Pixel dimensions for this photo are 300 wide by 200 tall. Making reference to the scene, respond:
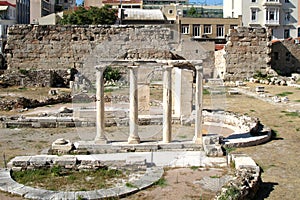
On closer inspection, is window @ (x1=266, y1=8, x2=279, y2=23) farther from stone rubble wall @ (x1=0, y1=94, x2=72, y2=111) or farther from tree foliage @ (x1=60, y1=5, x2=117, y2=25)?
stone rubble wall @ (x1=0, y1=94, x2=72, y2=111)

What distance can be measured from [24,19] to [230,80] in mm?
43485

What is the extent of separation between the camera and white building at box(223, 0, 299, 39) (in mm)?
56125

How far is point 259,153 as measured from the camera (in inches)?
444

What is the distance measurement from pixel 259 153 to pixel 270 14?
162ft

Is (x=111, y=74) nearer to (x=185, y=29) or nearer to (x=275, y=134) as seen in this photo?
(x=275, y=134)

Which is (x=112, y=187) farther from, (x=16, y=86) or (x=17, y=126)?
(x=16, y=86)

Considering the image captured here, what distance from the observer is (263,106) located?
19.6 metres

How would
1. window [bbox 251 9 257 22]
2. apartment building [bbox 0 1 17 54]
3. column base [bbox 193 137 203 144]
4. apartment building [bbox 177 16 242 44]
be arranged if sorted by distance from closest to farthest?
column base [bbox 193 137 203 144] → apartment building [bbox 177 16 242 44] → apartment building [bbox 0 1 17 54] → window [bbox 251 9 257 22]

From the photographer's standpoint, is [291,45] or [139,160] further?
[291,45]

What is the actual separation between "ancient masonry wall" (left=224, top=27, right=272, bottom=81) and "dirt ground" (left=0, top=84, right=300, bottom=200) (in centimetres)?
1199

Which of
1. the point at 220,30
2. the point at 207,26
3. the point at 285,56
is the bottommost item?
the point at 285,56

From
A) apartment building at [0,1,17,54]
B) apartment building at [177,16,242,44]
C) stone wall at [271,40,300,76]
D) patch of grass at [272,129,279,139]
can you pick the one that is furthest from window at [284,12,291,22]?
patch of grass at [272,129,279,139]

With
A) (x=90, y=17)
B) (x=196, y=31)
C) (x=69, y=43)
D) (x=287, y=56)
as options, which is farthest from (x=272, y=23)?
(x=69, y=43)

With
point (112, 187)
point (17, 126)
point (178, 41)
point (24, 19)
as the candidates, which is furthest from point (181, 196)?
point (24, 19)
